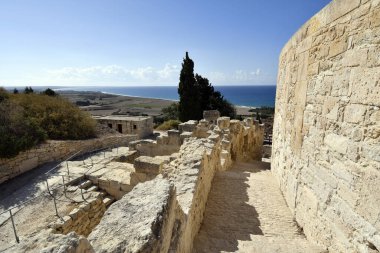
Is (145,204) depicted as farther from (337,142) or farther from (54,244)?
(337,142)

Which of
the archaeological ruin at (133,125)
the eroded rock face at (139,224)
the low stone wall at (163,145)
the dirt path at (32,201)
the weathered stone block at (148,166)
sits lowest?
the dirt path at (32,201)

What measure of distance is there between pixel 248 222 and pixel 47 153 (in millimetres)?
11828

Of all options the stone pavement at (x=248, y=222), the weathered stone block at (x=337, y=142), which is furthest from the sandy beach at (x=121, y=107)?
the weathered stone block at (x=337, y=142)

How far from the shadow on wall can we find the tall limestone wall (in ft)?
2.95

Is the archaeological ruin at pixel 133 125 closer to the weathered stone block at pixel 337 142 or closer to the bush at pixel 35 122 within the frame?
the bush at pixel 35 122

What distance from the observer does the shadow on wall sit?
11.1 ft

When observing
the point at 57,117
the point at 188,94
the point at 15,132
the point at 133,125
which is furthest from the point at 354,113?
the point at 188,94

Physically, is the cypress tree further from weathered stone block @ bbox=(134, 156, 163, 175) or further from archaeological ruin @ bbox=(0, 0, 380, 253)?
weathered stone block @ bbox=(134, 156, 163, 175)

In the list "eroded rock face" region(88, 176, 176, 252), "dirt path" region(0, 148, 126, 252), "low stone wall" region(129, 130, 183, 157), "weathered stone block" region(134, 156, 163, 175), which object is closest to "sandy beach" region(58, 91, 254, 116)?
"dirt path" region(0, 148, 126, 252)

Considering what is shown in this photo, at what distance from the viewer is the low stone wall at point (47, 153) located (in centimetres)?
1041

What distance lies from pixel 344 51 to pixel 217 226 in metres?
3.22

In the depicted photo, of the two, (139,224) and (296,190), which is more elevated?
(139,224)

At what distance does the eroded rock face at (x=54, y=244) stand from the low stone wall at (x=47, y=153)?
439 inches

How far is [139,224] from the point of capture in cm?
191
